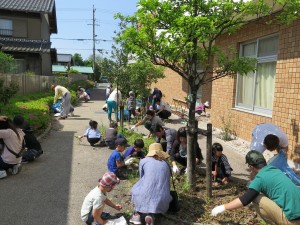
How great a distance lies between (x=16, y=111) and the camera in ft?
30.2

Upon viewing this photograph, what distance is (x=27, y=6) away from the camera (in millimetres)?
21359

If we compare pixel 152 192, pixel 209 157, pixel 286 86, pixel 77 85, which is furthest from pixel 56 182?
pixel 77 85

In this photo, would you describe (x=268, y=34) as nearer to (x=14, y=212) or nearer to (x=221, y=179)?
(x=221, y=179)

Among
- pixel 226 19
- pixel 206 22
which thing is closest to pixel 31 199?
pixel 206 22

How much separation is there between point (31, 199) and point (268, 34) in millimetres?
6639

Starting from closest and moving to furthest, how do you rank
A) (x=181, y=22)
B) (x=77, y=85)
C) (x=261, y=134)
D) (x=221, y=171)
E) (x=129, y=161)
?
1. (x=181, y=22)
2. (x=261, y=134)
3. (x=221, y=171)
4. (x=129, y=161)
5. (x=77, y=85)

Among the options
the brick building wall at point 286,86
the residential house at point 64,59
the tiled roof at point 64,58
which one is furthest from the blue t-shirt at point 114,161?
the tiled roof at point 64,58

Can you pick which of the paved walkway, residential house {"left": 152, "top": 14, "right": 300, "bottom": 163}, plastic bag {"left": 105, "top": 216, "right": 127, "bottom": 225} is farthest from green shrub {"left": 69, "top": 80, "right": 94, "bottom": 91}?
plastic bag {"left": 105, "top": 216, "right": 127, "bottom": 225}

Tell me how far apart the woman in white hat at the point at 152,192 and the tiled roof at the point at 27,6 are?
20192 mm

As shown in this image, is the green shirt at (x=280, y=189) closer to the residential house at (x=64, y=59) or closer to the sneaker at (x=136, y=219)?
the sneaker at (x=136, y=219)

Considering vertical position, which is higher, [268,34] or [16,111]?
[268,34]

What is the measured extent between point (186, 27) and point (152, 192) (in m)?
2.17

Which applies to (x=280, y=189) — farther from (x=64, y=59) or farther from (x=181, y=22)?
(x=64, y=59)

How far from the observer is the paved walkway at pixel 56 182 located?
4168 millimetres
